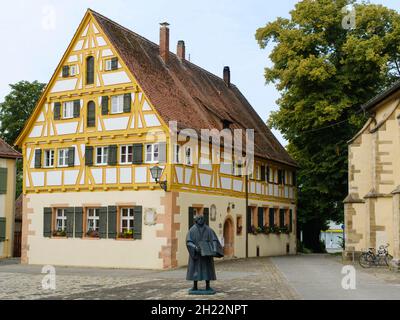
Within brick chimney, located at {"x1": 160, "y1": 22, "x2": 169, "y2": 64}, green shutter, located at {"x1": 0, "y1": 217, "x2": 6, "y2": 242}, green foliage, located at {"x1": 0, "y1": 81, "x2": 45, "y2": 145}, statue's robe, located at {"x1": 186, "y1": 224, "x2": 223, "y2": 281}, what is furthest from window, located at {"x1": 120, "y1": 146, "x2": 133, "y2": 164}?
green foliage, located at {"x1": 0, "y1": 81, "x2": 45, "y2": 145}

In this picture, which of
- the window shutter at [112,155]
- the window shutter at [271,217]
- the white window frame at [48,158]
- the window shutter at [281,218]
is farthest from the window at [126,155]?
the window shutter at [281,218]

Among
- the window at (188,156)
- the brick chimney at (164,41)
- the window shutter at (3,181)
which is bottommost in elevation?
the window shutter at (3,181)

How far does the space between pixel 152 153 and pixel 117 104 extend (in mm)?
2848

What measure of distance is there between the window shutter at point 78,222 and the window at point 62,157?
2.29 meters

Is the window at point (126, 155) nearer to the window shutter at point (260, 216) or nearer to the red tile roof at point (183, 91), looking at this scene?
the red tile roof at point (183, 91)

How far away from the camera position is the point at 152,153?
87.1ft

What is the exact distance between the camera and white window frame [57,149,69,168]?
29078 mm

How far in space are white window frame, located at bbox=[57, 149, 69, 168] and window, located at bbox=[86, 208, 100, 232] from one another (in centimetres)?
256

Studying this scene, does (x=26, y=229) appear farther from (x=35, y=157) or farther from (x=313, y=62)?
(x=313, y=62)

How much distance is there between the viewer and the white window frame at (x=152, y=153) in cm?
2634

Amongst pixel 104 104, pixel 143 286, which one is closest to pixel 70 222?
pixel 104 104

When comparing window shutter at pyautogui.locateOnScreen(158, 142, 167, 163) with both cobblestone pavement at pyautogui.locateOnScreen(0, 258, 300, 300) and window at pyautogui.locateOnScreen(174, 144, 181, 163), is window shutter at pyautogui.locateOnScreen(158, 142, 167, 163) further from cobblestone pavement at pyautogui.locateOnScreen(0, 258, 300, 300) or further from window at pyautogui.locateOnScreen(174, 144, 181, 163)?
cobblestone pavement at pyautogui.locateOnScreen(0, 258, 300, 300)

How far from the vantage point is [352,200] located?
30.0 metres
